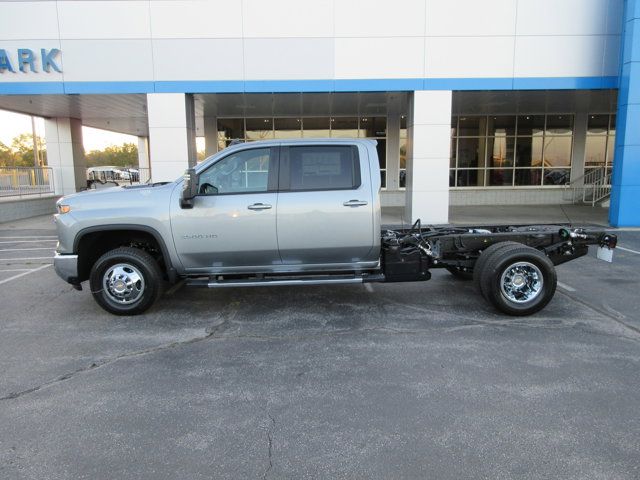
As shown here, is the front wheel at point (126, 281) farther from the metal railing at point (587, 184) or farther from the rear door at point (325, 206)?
the metal railing at point (587, 184)

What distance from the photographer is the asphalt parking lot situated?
3.16 metres

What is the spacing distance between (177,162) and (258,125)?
8.38 meters

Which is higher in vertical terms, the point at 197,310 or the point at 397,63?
the point at 397,63

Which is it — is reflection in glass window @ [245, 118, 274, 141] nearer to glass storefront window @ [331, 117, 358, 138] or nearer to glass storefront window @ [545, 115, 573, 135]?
glass storefront window @ [331, 117, 358, 138]

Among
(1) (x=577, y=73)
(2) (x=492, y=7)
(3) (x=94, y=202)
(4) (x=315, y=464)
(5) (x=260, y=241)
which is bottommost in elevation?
(4) (x=315, y=464)

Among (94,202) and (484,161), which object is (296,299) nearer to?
(94,202)

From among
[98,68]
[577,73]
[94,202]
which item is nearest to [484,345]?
[94,202]

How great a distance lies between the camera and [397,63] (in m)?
13.2

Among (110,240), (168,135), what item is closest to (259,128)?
(168,135)

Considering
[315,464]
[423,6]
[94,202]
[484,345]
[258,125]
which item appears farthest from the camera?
[258,125]

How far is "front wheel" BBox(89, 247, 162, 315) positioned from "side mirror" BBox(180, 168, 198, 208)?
34.2 inches

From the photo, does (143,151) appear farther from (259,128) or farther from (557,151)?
(557,151)

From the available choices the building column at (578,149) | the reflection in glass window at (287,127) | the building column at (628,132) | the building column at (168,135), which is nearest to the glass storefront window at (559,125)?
the building column at (578,149)

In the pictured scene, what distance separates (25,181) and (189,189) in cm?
1487
